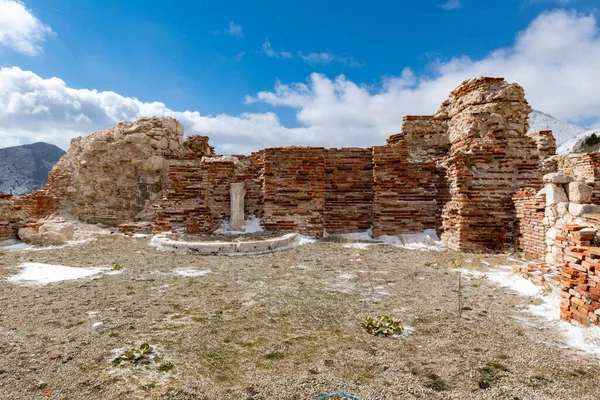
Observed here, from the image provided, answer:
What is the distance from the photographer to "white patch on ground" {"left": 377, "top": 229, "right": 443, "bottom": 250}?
7.97 m

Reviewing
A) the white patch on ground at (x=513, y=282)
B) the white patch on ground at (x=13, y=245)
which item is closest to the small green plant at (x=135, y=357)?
the white patch on ground at (x=513, y=282)

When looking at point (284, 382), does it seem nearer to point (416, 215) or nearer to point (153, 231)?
point (416, 215)

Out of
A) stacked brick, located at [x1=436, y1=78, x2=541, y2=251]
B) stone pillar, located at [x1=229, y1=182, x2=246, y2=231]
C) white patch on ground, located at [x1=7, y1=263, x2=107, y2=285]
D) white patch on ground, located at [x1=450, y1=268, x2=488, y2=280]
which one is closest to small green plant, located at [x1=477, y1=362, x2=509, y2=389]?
white patch on ground, located at [x1=450, y1=268, x2=488, y2=280]

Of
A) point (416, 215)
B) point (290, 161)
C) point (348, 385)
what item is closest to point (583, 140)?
point (416, 215)

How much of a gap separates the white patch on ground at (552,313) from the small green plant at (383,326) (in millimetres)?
1493

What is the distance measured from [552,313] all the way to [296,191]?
21.7 ft

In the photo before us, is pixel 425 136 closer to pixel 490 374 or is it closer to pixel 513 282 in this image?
pixel 513 282

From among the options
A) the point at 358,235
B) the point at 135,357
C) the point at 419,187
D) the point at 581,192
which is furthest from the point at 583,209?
the point at 135,357

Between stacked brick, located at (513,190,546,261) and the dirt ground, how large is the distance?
7.24 ft

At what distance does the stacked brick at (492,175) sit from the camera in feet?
24.3

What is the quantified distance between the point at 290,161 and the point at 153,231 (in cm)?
484

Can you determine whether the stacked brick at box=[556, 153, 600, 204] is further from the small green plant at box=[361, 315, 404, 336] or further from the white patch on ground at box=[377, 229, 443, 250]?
the small green plant at box=[361, 315, 404, 336]

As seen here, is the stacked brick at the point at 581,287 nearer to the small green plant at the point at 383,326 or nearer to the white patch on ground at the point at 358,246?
the small green plant at the point at 383,326

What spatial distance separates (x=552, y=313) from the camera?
139 inches
